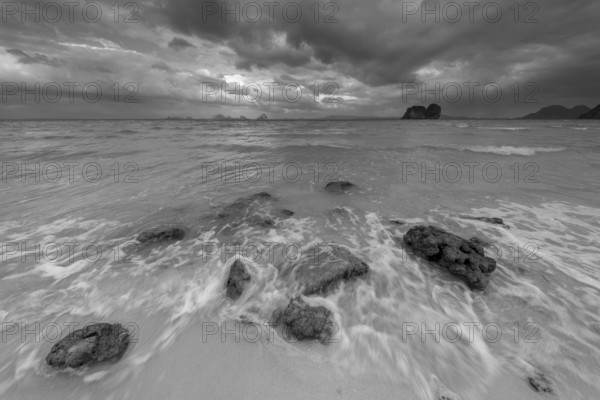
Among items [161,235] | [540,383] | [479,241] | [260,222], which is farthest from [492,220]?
[161,235]

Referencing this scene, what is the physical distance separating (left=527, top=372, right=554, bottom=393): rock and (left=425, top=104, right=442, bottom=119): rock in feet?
594

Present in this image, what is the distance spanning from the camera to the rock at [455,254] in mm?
4391

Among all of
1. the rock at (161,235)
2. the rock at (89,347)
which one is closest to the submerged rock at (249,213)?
the rock at (161,235)

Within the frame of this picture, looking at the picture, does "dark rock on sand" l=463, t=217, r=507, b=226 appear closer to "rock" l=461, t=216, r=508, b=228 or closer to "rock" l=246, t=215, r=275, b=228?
"rock" l=461, t=216, r=508, b=228

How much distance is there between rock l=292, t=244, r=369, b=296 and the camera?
4.34 m

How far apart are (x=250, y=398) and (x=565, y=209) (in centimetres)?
994

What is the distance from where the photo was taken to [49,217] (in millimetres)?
7289

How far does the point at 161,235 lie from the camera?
592 centimetres

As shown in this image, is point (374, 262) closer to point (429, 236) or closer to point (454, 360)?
point (429, 236)

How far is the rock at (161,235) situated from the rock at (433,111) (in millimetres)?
180780

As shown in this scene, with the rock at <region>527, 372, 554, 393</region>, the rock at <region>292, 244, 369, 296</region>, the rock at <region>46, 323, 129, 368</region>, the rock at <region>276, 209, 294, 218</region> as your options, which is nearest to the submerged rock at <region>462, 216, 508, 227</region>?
the rock at <region>292, 244, 369, 296</region>

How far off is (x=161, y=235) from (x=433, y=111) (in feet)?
597

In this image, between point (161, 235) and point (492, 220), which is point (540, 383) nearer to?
point (492, 220)

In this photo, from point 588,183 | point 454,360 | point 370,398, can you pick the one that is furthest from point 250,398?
point 588,183
